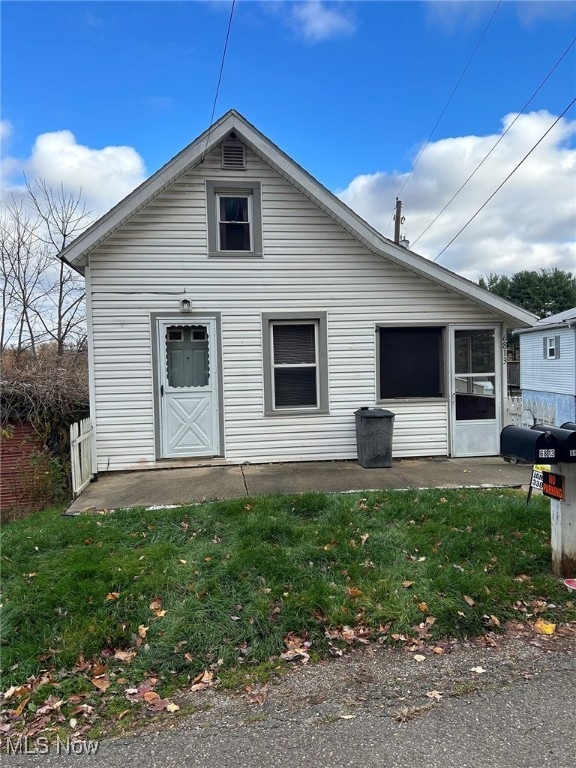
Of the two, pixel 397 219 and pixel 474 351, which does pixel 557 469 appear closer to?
pixel 474 351

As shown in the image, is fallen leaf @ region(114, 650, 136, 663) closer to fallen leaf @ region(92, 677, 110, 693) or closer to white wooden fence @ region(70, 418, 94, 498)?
fallen leaf @ region(92, 677, 110, 693)

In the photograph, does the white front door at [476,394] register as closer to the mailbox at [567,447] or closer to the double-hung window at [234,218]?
the double-hung window at [234,218]

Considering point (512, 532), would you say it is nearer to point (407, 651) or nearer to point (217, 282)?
point (407, 651)

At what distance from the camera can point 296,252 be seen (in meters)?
7.94

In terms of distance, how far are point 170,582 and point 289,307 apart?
5.26 meters

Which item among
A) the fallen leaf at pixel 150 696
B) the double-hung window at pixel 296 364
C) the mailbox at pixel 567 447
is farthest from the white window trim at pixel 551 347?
the fallen leaf at pixel 150 696

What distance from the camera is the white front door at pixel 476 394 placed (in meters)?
8.35

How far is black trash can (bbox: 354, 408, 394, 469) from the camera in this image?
7590 millimetres

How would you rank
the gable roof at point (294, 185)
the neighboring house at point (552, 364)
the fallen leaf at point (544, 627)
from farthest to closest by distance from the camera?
the neighboring house at point (552, 364) < the gable roof at point (294, 185) < the fallen leaf at point (544, 627)

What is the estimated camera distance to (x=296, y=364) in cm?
805

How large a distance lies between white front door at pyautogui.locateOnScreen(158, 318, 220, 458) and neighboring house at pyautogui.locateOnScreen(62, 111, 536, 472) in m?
0.02

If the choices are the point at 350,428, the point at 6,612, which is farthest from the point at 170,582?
the point at 350,428

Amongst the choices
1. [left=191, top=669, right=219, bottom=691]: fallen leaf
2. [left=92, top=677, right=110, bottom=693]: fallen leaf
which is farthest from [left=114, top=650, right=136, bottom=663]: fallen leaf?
[left=191, top=669, right=219, bottom=691]: fallen leaf

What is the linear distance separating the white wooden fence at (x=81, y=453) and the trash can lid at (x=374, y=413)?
170 inches
